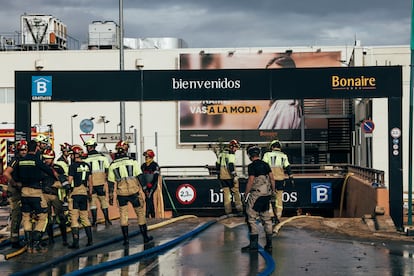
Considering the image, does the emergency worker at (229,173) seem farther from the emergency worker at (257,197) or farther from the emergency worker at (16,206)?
the emergency worker at (16,206)

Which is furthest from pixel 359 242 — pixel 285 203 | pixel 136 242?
pixel 285 203

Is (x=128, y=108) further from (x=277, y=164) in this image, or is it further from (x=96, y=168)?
(x=96, y=168)

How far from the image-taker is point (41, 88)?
1856 centimetres

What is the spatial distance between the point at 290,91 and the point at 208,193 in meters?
11.2

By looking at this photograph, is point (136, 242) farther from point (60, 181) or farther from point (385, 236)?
point (385, 236)

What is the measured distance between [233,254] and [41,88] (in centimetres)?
809

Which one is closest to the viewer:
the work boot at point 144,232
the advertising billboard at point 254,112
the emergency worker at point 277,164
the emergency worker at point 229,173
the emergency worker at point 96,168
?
the work boot at point 144,232

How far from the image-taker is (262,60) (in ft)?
154

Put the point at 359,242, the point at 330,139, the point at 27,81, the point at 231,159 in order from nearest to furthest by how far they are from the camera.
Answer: the point at 359,242
the point at 27,81
the point at 231,159
the point at 330,139

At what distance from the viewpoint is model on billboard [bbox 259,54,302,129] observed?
1838 inches

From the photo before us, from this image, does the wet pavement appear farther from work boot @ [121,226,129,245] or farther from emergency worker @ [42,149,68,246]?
emergency worker @ [42,149,68,246]

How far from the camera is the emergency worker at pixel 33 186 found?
13.1 metres

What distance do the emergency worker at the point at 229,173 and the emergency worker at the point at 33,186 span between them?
7.42m

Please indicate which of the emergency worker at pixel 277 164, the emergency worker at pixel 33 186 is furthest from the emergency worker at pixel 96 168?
the emergency worker at pixel 277 164
